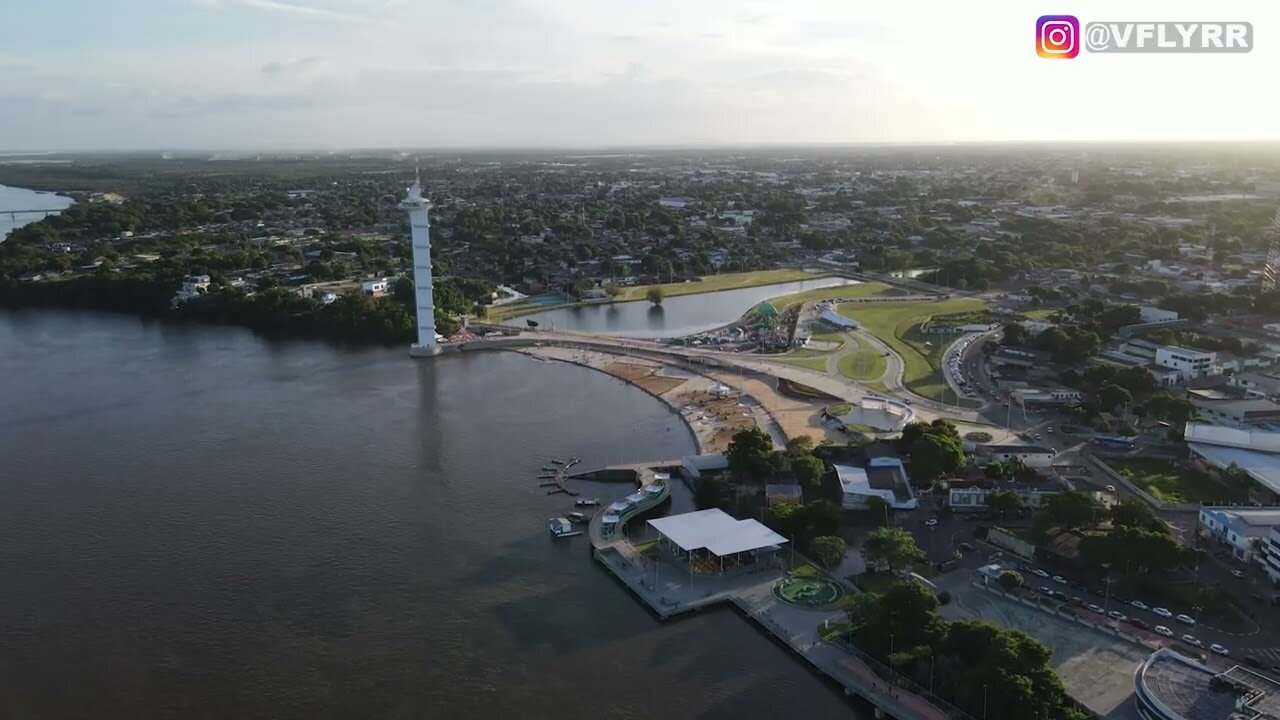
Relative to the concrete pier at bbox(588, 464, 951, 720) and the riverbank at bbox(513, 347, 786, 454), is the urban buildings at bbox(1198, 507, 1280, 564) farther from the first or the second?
the riverbank at bbox(513, 347, 786, 454)

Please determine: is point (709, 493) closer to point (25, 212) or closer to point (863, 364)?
point (863, 364)

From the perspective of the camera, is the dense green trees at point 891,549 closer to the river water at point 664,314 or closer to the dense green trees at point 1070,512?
the dense green trees at point 1070,512

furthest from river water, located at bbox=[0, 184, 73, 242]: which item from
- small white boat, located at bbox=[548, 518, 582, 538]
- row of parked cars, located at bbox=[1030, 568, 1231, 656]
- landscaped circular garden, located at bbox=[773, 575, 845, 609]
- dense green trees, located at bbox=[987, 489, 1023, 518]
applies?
row of parked cars, located at bbox=[1030, 568, 1231, 656]

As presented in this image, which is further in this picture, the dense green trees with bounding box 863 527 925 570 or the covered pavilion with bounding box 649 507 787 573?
the covered pavilion with bounding box 649 507 787 573

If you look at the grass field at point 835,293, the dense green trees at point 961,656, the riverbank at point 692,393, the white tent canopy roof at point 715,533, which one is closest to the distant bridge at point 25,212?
the riverbank at point 692,393

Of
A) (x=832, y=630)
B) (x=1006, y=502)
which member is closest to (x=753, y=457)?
(x=1006, y=502)

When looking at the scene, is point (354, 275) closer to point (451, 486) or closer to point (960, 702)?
point (451, 486)
